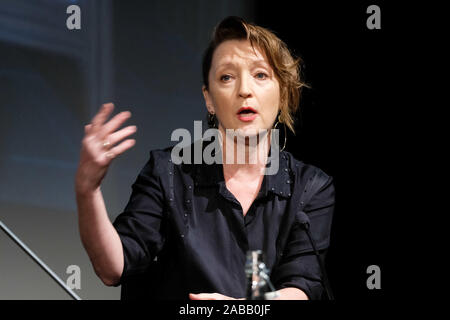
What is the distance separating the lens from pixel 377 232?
2406 millimetres

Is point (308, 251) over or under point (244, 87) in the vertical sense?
under

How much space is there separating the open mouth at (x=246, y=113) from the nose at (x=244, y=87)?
38mm

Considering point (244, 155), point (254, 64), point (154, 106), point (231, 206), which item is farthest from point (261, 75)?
point (154, 106)

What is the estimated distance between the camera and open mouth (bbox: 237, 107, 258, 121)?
5.71ft

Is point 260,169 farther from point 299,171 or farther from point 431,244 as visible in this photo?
point 431,244

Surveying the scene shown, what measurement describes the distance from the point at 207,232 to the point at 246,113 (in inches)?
14.0

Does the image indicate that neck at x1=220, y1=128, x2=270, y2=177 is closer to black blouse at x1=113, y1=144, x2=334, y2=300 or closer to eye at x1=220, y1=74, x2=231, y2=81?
black blouse at x1=113, y1=144, x2=334, y2=300

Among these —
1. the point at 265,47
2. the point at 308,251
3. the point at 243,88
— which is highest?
the point at 265,47

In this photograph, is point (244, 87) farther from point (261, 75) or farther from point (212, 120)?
point (212, 120)

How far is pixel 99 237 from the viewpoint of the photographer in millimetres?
1427

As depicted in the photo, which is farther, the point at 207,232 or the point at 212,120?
the point at 212,120

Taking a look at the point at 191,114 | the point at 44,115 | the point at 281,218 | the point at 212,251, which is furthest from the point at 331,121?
the point at 44,115

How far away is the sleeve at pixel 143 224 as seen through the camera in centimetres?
160

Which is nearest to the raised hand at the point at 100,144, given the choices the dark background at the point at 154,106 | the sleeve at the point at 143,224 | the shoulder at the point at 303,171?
the sleeve at the point at 143,224
